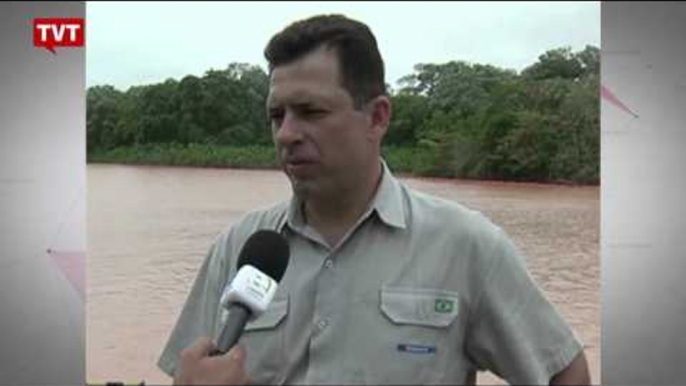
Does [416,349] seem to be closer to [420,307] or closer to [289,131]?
[420,307]

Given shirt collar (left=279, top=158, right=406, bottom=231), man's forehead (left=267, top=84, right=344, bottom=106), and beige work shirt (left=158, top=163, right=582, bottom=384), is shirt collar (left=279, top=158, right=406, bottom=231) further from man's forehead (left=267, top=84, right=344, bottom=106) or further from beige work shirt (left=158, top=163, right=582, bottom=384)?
man's forehead (left=267, top=84, right=344, bottom=106)

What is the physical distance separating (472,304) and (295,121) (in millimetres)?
328

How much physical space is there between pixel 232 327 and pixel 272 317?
18 centimetres

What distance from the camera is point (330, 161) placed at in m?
1.08

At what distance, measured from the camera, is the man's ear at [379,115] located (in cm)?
112

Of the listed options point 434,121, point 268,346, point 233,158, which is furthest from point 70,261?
point 434,121

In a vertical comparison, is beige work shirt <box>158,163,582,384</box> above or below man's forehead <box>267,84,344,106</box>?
below

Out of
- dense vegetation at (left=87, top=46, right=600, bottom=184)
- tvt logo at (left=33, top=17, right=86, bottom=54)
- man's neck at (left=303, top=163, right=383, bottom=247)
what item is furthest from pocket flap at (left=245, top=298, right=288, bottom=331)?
dense vegetation at (left=87, top=46, right=600, bottom=184)

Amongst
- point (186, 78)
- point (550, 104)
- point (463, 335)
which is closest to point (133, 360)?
point (186, 78)

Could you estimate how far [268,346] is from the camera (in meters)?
1.11

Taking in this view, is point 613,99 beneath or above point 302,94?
above

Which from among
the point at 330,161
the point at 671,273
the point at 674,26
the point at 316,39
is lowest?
the point at 671,273

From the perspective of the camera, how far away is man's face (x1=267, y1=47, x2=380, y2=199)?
1067 millimetres

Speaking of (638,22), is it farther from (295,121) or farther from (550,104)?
(550,104)
